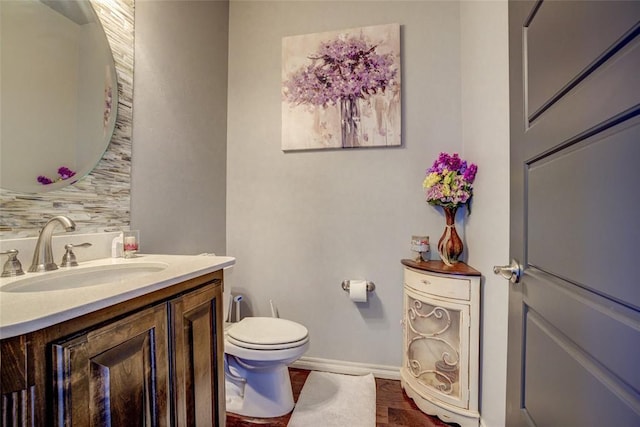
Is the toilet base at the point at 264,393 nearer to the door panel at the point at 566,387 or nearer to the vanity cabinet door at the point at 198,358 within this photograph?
the vanity cabinet door at the point at 198,358

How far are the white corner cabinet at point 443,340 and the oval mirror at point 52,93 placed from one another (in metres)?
1.70

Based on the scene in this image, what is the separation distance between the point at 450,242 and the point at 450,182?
35 centimetres

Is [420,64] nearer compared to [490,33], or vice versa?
[490,33]

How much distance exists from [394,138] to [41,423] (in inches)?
74.0

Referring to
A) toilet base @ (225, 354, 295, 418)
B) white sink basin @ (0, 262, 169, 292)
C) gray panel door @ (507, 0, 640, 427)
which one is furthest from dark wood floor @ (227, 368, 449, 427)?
white sink basin @ (0, 262, 169, 292)

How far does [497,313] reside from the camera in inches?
46.9

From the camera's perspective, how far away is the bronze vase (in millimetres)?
1553

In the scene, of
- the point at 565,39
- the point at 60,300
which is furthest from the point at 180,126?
the point at 565,39

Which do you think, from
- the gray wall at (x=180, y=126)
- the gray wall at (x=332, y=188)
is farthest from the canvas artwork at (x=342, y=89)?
the gray wall at (x=180, y=126)

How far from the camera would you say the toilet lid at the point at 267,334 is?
136 cm

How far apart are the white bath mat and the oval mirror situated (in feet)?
5.19

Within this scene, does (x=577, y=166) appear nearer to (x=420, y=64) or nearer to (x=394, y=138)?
(x=394, y=138)

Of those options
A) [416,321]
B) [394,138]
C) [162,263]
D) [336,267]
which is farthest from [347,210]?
[162,263]

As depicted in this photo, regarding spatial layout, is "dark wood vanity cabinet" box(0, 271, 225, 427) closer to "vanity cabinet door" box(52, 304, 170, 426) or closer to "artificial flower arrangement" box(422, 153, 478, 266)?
"vanity cabinet door" box(52, 304, 170, 426)
